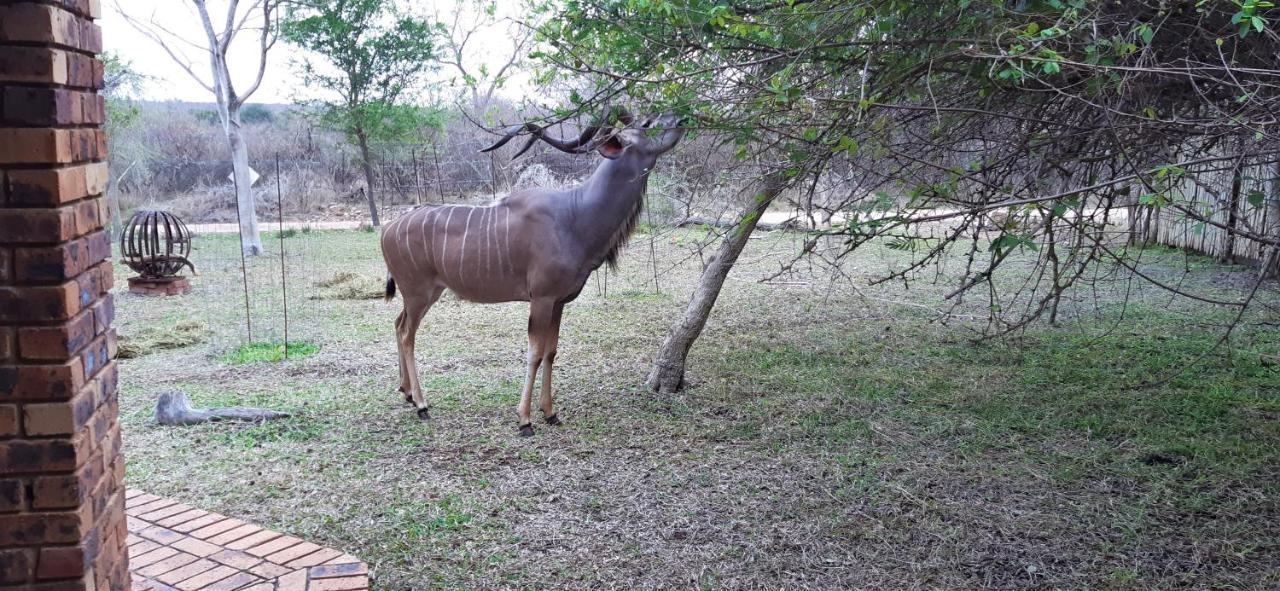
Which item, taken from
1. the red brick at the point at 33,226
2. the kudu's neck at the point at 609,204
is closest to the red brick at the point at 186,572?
the red brick at the point at 33,226

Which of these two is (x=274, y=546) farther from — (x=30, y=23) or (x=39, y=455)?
(x=30, y=23)

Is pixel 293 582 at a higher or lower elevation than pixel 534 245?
lower

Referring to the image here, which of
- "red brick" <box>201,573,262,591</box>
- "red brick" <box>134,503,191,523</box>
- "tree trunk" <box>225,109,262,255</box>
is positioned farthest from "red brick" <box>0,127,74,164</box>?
"tree trunk" <box>225,109,262,255</box>

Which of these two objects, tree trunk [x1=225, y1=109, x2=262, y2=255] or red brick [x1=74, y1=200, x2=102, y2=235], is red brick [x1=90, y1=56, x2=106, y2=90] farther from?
tree trunk [x1=225, y1=109, x2=262, y2=255]

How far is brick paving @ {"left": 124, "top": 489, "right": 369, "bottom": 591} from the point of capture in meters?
3.07

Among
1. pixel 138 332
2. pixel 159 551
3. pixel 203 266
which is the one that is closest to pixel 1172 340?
pixel 159 551

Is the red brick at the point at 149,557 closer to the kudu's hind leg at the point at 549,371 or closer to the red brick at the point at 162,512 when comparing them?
the red brick at the point at 162,512

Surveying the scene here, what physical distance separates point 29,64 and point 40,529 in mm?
1010

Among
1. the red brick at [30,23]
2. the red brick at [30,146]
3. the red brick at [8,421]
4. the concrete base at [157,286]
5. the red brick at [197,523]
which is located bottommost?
the red brick at [197,523]

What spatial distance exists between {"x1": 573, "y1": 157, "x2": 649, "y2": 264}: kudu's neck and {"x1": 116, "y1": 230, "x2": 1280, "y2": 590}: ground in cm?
71

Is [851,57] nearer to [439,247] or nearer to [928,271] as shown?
[439,247]

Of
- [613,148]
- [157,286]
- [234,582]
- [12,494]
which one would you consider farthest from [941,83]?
[157,286]

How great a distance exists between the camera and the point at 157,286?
10.4 meters

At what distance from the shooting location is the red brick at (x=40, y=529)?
1979 mm
